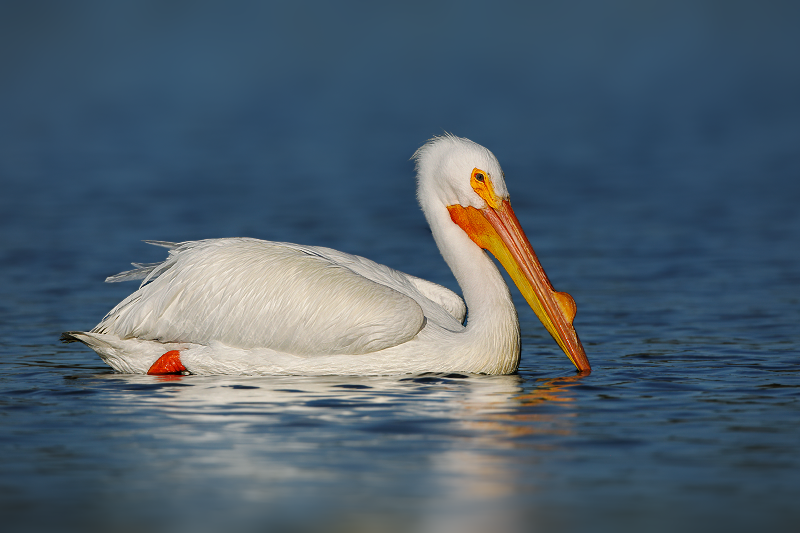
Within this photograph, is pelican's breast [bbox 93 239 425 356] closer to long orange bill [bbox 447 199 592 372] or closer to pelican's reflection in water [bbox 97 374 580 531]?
pelican's reflection in water [bbox 97 374 580 531]

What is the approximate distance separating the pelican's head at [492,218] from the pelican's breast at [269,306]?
69 cm

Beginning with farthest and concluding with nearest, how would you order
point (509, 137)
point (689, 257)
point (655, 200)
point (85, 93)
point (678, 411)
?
point (85, 93) → point (509, 137) → point (655, 200) → point (689, 257) → point (678, 411)

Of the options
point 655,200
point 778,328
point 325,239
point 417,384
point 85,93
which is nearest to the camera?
point 417,384

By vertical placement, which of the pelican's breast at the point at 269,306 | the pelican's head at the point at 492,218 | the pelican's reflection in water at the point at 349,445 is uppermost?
the pelican's head at the point at 492,218

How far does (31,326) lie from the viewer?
8586mm

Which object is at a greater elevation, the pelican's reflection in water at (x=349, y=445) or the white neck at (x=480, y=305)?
the white neck at (x=480, y=305)

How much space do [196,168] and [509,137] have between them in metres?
9.67

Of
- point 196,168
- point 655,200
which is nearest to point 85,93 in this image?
point 196,168

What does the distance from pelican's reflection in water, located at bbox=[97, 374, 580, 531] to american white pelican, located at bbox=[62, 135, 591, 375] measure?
0.39 feet

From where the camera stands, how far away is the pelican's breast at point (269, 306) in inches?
262

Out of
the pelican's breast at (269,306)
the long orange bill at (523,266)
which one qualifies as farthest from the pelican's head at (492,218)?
the pelican's breast at (269,306)

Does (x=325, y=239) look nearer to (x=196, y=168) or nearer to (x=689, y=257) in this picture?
(x=689, y=257)

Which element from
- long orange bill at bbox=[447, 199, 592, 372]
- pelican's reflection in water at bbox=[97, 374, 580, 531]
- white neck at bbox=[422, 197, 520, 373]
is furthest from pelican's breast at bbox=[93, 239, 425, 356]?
long orange bill at bbox=[447, 199, 592, 372]

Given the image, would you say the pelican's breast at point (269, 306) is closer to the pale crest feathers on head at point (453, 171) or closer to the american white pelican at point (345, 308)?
the american white pelican at point (345, 308)
